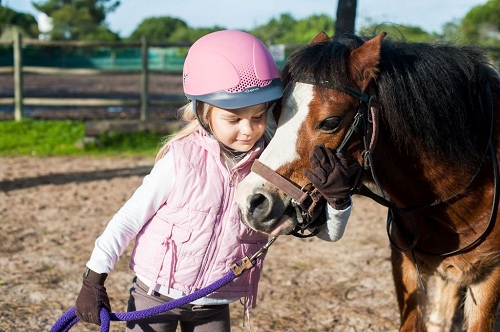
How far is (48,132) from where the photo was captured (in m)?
11.0

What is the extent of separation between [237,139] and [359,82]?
48 cm

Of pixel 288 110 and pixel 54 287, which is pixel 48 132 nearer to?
pixel 54 287

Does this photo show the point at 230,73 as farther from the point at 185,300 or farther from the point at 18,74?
the point at 18,74

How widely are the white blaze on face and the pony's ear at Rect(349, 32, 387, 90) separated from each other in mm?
182

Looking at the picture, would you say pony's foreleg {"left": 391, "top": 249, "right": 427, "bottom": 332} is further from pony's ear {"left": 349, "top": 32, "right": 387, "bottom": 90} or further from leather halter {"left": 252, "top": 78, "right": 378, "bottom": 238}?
pony's ear {"left": 349, "top": 32, "right": 387, "bottom": 90}

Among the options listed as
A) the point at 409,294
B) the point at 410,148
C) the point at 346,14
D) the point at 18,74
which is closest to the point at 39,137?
the point at 18,74

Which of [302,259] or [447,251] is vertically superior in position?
[447,251]

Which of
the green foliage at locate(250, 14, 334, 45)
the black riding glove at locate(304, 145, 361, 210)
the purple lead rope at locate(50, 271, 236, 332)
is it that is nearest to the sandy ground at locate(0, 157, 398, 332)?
the purple lead rope at locate(50, 271, 236, 332)

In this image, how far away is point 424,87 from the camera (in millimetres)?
2602

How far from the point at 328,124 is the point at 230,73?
38 cm

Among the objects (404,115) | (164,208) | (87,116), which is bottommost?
(87,116)

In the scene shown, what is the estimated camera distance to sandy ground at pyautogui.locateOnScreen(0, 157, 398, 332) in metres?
4.04

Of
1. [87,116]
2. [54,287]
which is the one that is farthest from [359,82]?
[87,116]

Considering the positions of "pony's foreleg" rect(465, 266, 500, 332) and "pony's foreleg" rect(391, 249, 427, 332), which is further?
"pony's foreleg" rect(391, 249, 427, 332)
